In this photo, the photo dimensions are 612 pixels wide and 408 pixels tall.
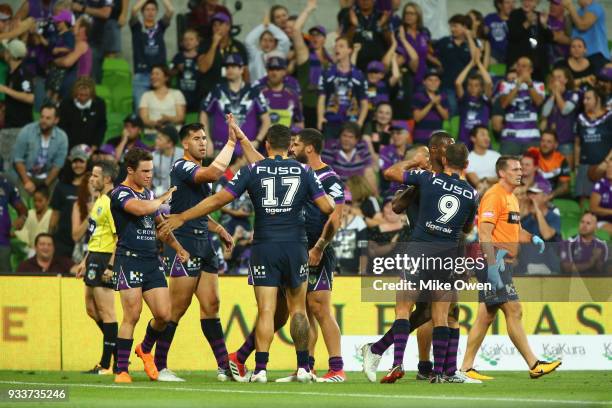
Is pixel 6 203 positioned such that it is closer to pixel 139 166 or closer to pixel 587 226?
pixel 139 166

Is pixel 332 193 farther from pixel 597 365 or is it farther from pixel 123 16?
pixel 123 16

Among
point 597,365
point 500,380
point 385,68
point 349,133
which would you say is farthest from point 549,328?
point 385,68

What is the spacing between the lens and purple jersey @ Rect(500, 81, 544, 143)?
21.6 m

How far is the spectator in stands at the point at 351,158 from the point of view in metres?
20.2

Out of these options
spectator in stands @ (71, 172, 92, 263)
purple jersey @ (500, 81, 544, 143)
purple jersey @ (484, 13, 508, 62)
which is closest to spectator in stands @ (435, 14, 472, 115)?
purple jersey @ (484, 13, 508, 62)

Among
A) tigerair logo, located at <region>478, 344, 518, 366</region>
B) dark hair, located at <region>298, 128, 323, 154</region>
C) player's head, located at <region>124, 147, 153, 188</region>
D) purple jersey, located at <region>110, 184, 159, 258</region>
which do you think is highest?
dark hair, located at <region>298, 128, 323, 154</region>

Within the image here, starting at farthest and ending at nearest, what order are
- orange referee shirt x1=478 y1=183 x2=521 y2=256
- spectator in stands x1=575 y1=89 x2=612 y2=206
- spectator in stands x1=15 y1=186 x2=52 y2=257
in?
spectator in stands x1=575 y1=89 x2=612 y2=206 < spectator in stands x1=15 y1=186 x2=52 y2=257 < orange referee shirt x1=478 y1=183 x2=521 y2=256

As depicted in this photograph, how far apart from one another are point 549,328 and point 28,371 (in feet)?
22.4

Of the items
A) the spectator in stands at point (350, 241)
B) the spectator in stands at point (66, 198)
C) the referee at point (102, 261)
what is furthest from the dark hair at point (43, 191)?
the referee at point (102, 261)

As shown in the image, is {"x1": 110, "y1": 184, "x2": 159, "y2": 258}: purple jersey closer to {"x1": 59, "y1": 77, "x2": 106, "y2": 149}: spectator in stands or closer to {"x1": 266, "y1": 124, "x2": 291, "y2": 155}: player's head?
{"x1": 266, "y1": 124, "x2": 291, "y2": 155}: player's head

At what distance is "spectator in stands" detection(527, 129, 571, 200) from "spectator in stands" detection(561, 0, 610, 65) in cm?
241

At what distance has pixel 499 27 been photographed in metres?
23.4

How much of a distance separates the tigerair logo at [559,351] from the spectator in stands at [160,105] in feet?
24.0

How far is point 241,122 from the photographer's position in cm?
2017
